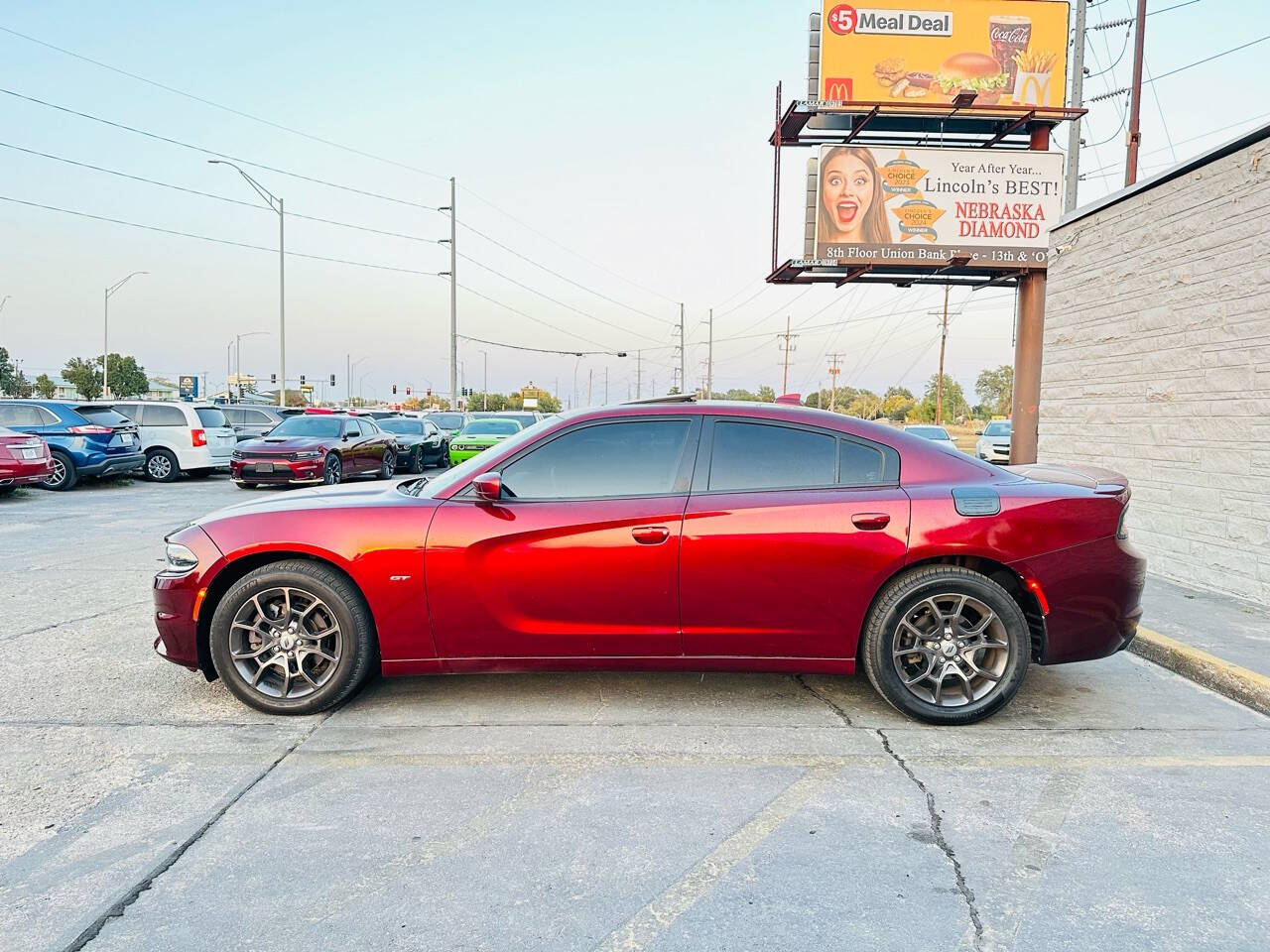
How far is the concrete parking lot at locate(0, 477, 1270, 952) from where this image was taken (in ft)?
8.15

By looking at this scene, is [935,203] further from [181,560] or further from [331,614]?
[181,560]

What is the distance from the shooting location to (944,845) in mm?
2947

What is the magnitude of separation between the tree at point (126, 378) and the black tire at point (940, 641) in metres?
92.0

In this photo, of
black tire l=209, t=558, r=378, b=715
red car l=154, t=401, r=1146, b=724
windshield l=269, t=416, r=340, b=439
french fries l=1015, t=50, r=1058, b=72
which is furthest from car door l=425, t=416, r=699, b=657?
french fries l=1015, t=50, r=1058, b=72

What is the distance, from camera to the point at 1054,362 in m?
9.12

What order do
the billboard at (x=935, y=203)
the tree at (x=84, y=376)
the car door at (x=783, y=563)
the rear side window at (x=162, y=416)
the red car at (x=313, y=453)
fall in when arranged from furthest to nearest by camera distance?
the tree at (x=84, y=376), the rear side window at (x=162, y=416), the billboard at (x=935, y=203), the red car at (x=313, y=453), the car door at (x=783, y=563)

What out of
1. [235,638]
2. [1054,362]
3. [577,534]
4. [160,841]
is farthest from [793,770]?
[1054,362]

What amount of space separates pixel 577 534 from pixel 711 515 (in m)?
0.66

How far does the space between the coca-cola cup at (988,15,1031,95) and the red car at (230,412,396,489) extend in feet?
51.3

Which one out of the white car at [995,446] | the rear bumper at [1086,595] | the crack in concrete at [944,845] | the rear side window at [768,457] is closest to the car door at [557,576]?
the rear side window at [768,457]

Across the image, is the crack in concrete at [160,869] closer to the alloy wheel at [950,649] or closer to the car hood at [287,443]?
the alloy wheel at [950,649]

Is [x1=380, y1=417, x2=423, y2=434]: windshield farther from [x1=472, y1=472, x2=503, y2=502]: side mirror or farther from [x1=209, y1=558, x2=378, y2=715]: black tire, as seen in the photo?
[x1=472, y1=472, x2=503, y2=502]: side mirror

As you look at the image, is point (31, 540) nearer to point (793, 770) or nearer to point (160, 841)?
point (160, 841)

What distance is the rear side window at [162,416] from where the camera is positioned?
57.8ft
